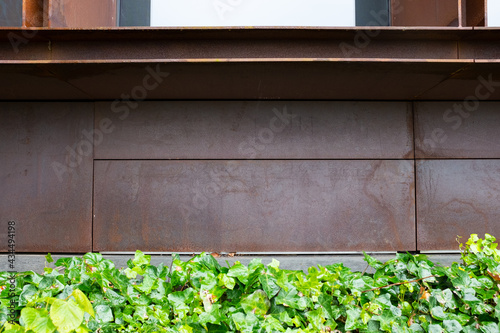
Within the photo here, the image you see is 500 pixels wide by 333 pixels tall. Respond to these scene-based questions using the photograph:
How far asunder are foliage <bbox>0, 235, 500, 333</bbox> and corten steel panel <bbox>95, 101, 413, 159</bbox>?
175 centimetres

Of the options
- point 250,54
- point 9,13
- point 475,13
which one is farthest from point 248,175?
point 9,13

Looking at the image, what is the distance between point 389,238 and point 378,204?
386mm

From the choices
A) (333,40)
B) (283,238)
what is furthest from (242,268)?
(333,40)

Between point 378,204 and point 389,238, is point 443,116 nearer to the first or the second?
point 378,204

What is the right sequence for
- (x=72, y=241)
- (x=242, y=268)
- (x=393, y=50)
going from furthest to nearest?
(x=72, y=241), (x=393, y=50), (x=242, y=268)

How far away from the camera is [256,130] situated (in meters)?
3.70

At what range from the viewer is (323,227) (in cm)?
366

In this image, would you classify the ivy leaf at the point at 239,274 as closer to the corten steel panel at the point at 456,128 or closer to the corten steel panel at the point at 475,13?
the corten steel panel at the point at 456,128

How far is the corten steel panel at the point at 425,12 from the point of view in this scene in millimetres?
2970

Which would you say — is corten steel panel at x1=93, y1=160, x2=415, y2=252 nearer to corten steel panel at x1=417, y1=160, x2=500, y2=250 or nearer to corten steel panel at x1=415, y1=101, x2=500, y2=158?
corten steel panel at x1=417, y1=160, x2=500, y2=250

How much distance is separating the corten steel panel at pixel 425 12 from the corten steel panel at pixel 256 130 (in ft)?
2.83

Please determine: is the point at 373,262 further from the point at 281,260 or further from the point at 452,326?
the point at 281,260

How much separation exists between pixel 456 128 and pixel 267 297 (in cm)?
312

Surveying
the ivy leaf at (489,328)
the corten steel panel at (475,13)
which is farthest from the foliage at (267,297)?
the corten steel panel at (475,13)
